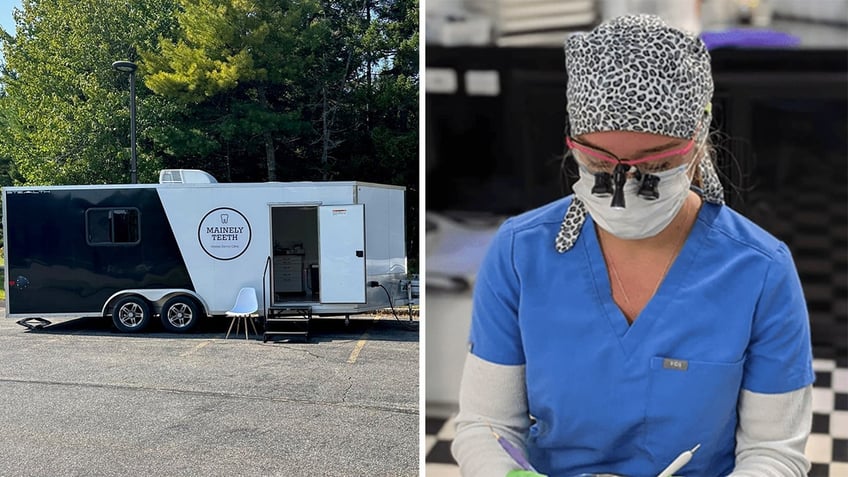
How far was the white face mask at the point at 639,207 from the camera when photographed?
1.35 metres

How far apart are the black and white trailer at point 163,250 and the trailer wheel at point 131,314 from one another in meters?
0.01

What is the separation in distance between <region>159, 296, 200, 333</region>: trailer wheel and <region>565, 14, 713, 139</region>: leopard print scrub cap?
8028 mm

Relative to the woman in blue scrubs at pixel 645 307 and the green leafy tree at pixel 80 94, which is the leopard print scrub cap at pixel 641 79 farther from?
the green leafy tree at pixel 80 94

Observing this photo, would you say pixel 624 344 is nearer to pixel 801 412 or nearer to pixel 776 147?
pixel 801 412

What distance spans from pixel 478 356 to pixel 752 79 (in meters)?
0.83

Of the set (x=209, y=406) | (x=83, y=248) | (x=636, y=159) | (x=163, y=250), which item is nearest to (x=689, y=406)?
(x=636, y=159)

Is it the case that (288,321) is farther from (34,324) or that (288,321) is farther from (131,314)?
(34,324)

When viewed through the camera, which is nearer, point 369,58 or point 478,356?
point 478,356

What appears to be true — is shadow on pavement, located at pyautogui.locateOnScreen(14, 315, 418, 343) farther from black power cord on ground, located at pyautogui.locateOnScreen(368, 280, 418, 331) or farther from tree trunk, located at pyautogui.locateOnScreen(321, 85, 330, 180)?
tree trunk, located at pyautogui.locateOnScreen(321, 85, 330, 180)

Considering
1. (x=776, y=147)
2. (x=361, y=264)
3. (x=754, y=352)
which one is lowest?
(x=361, y=264)

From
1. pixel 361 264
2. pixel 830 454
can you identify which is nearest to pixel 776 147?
pixel 830 454

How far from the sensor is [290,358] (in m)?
7.09

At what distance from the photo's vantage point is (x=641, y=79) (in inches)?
49.7

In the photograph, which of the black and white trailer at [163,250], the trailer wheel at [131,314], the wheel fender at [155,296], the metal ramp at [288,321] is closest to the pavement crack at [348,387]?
the metal ramp at [288,321]
